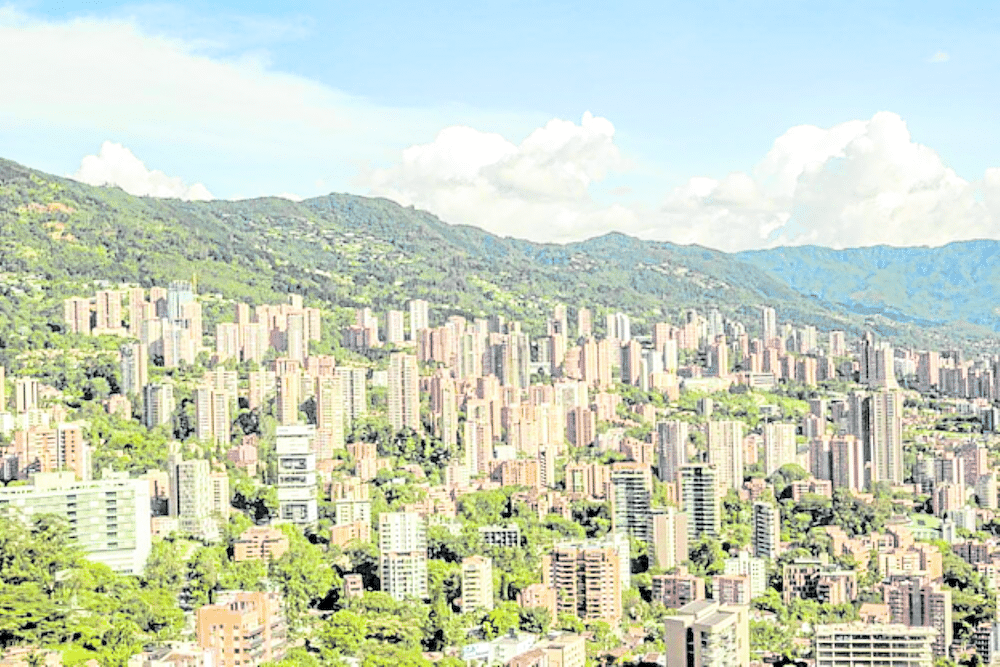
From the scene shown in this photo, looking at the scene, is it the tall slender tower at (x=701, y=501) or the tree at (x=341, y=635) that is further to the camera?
the tall slender tower at (x=701, y=501)

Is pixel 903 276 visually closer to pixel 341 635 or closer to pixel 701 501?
pixel 701 501

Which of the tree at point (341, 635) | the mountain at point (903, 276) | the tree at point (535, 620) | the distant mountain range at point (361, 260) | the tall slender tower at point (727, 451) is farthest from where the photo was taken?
the mountain at point (903, 276)

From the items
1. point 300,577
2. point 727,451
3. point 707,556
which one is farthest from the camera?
point 727,451

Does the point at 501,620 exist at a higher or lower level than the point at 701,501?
lower

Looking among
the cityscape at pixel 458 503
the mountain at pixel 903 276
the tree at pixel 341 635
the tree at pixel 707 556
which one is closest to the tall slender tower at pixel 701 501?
the cityscape at pixel 458 503

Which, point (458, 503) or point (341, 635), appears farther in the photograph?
point (458, 503)

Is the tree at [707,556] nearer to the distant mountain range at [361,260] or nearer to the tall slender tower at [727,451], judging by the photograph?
the tall slender tower at [727,451]

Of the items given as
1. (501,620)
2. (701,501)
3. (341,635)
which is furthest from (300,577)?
(701,501)

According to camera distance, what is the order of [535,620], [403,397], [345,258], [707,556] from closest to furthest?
[535,620]
[707,556]
[403,397]
[345,258]
